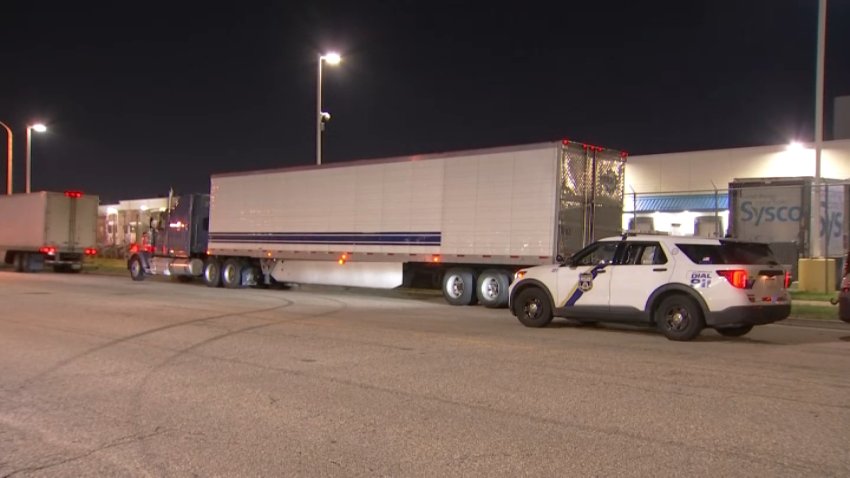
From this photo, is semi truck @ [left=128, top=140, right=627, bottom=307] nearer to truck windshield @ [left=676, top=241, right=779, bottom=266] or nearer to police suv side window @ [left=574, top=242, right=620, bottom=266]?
police suv side window @ [left=574, top=242, right=620, bottom=266]

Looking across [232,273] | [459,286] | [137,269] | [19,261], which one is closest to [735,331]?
[459,286]

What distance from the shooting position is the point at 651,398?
7.11 m

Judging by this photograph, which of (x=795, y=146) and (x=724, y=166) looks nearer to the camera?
(x=795, y=146)

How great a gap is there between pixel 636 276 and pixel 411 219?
858 cm

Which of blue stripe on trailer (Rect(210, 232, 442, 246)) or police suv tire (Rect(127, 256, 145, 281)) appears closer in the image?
blue stripe on trailer (Rect(210, 232, 442, 246))

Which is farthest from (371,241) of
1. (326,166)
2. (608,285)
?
(608,285)

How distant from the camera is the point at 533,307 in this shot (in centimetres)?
1320

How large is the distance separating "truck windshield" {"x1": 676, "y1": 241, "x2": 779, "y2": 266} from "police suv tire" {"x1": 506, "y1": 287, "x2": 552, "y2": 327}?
8.57 ft

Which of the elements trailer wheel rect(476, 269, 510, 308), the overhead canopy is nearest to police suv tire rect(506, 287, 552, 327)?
trailer wheel rect(476, 269, 510, 308)

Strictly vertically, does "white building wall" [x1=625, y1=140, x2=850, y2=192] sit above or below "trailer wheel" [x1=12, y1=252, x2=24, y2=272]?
above

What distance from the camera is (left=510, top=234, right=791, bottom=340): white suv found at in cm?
1077

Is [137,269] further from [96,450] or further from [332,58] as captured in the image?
[96,450]

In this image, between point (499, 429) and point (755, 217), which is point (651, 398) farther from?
point (755, 217)

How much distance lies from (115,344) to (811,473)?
8.92 meters
